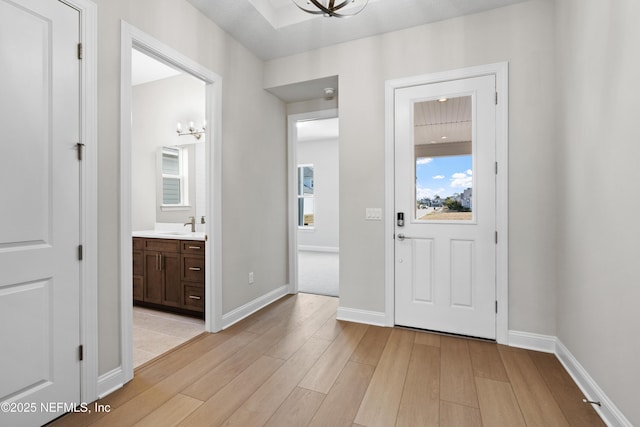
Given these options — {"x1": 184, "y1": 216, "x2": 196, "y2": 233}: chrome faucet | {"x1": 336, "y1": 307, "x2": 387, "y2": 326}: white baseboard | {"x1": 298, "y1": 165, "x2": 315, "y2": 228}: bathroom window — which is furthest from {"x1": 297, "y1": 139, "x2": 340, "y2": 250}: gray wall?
{"x1": 336, "y1": 307, "x2": 387, "y2": 326}: white baseboard

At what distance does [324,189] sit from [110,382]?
6.42 metres

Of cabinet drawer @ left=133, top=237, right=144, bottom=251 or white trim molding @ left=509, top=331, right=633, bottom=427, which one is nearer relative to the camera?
white trim molding @ left=509, top=331, right=633, bottom=427

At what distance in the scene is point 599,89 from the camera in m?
1.71

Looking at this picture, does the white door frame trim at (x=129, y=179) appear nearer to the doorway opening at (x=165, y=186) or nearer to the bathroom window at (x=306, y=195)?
the doorway opening at (x=165, y=186)

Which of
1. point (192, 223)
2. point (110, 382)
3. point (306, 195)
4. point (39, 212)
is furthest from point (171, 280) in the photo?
point (306, 195)

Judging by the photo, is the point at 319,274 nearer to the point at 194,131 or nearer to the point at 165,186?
the point at 165,186

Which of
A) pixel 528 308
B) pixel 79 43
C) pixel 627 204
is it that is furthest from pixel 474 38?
pixel 79 43

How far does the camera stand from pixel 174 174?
4.12 m

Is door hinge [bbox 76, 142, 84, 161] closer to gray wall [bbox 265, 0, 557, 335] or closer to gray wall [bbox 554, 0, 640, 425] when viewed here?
gray wall [bbox 265, 0, 557, 335]

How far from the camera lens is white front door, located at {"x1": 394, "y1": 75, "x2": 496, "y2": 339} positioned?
102 inches

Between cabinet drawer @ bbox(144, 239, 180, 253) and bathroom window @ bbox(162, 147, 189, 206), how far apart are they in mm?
881

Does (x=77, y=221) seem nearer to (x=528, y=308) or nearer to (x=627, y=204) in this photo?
(x=627, y=204)

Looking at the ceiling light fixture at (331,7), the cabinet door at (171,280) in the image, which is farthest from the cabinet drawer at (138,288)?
the ceiling light fixture at (331,7)

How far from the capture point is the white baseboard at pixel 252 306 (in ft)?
9.58
